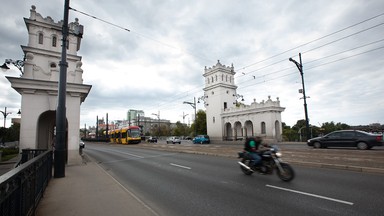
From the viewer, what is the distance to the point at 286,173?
7.42 meters

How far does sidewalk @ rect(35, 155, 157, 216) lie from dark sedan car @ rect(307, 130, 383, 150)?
17742mm

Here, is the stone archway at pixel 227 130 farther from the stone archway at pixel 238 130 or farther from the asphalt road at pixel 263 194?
the asphalt road at pixel 263 194

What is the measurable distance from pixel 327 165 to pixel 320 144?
1055 centimetres

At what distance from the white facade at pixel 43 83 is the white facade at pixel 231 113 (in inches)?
1334

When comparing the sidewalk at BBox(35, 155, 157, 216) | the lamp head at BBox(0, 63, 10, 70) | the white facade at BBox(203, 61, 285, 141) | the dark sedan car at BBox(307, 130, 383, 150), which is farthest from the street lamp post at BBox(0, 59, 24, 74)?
the white facade at BBox(203, 61, 285, 141)

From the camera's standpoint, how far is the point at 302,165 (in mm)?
10570

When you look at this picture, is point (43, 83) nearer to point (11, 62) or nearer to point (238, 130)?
point (11, 62)

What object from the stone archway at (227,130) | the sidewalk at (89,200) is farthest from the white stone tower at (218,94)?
the sidewalk at (89,200)

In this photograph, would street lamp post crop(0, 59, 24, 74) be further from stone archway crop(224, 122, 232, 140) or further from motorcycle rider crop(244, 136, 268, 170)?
stone archway crop(224, 122, 232, 140)

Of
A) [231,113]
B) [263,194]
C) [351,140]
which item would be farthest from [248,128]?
[263,194]

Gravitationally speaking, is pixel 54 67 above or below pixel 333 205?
above

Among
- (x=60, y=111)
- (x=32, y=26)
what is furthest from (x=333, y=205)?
(x=32, y=26)

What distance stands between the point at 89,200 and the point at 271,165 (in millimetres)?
6014

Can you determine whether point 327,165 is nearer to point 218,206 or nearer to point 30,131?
point 218,206
